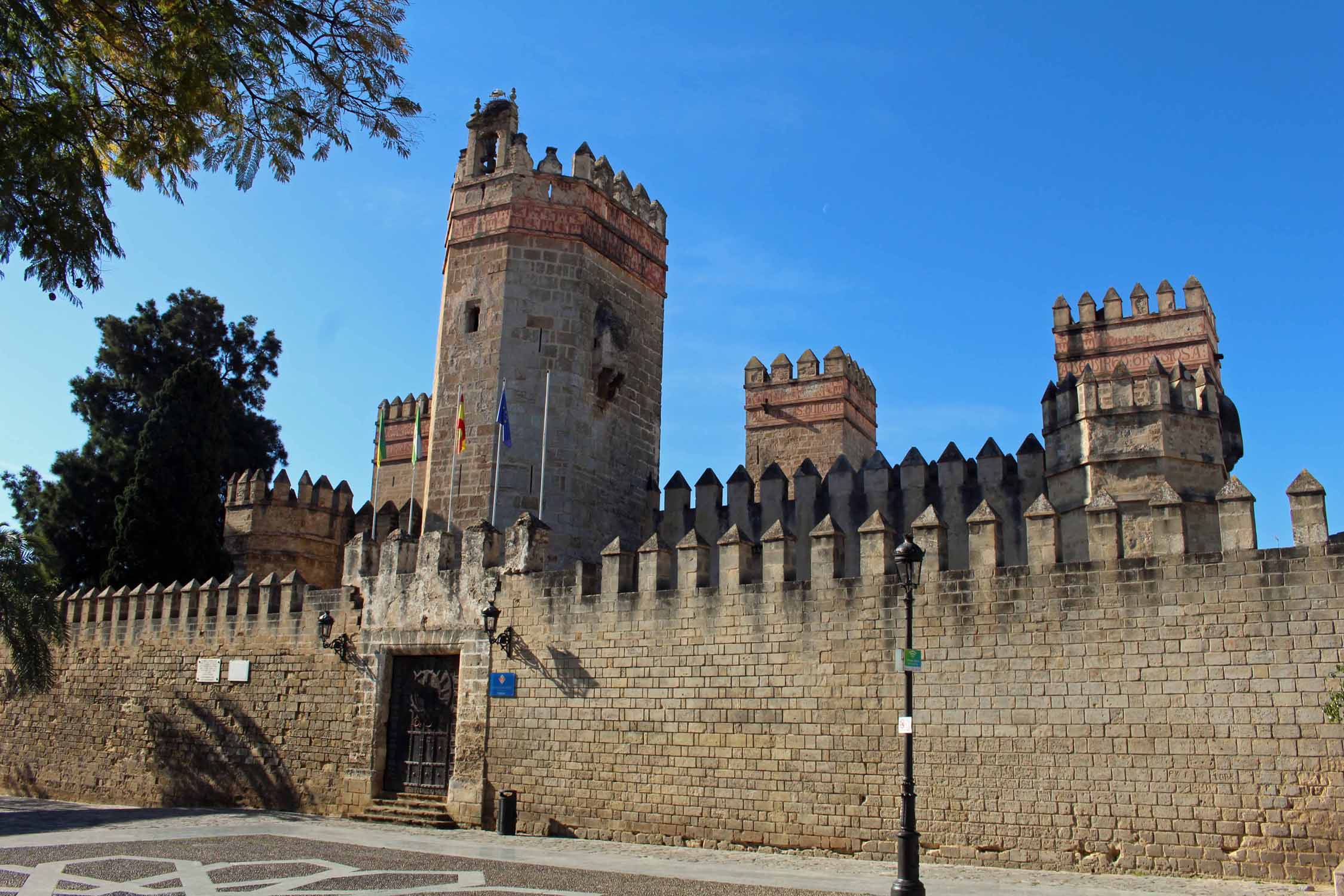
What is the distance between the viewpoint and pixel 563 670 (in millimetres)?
13203

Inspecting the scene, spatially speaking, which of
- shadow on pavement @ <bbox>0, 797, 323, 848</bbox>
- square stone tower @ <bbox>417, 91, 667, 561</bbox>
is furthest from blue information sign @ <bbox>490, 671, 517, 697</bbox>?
shadow on pavement @ <bbox>0, 797, 323, 848</bbox>

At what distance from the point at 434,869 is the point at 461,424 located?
756 cm

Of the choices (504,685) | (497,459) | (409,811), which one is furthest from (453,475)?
(409,811)

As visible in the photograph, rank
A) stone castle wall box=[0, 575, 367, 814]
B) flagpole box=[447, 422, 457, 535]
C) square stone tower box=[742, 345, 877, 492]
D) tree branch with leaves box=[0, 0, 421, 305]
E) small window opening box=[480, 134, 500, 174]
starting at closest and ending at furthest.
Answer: tree branch with leaves box=[0, 0, 421, 305]
stone castle wall box=[0, 575, 367, 814]
flagpole box=[447, 422, 457, 535]
small window opening box=[480, 134, 500, 174]
square stone tower box=[742, 345, 877, 492]

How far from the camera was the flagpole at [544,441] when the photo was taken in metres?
15.9

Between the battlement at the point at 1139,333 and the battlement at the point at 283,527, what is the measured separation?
15000 mm

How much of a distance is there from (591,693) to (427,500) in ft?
17.1

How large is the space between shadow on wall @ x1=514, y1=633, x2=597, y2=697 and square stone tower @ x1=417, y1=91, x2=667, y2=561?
2489 mm

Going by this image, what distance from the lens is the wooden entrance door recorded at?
14102 mm

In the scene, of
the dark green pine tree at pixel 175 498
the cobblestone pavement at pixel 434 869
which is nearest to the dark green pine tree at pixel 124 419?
the dark green pine tree at pixel 175 498

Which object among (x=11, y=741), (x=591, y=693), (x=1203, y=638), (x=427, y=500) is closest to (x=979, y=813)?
(x=1203, y=638)

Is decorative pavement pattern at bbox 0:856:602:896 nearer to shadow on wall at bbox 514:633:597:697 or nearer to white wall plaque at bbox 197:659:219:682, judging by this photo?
shadow on wall at bbox 514:633:597:697

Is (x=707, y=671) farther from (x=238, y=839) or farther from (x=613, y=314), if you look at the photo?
(x=613, y=314)

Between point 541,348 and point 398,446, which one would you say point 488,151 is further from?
point 398,446
